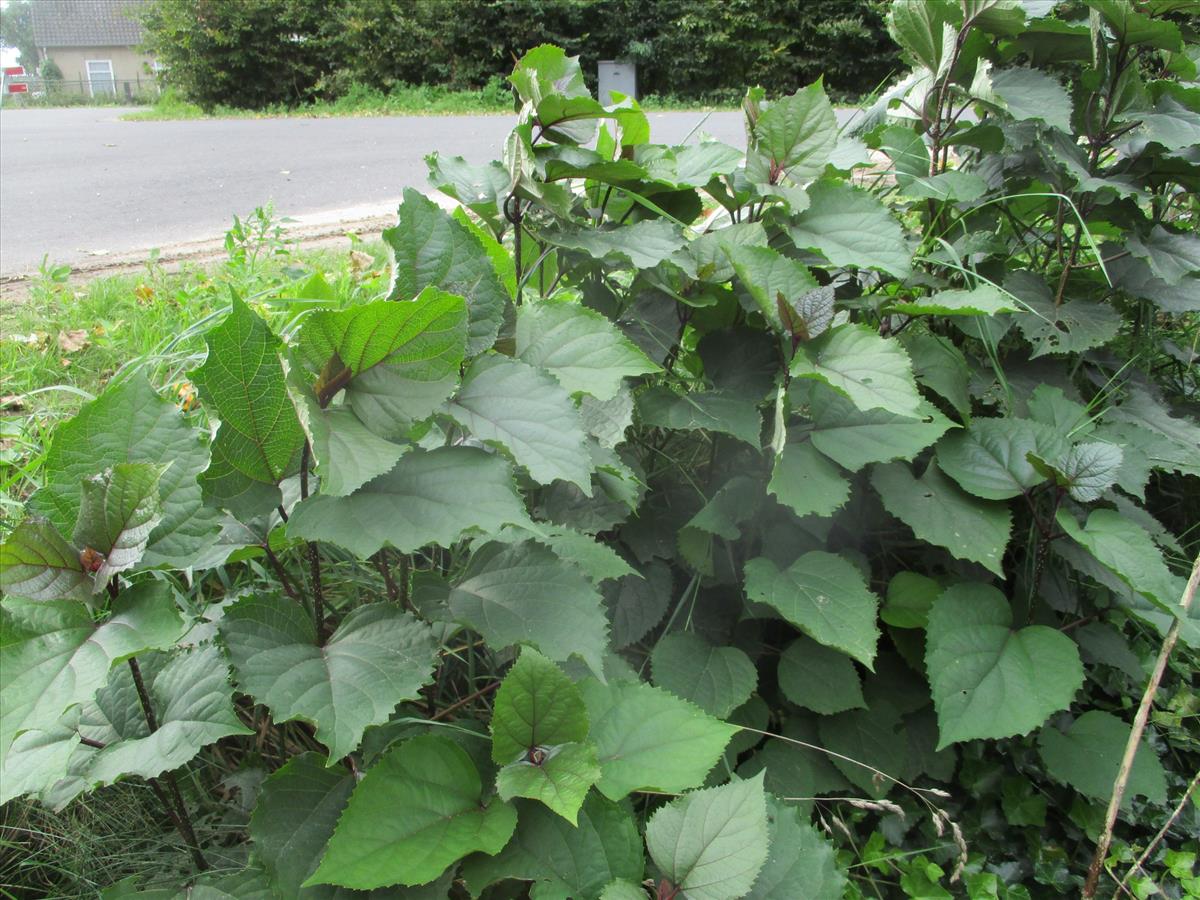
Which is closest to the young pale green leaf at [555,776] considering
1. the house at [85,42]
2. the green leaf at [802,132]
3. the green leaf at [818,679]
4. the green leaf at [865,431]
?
the green leaf at [818,679]

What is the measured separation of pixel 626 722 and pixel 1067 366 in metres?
1.35

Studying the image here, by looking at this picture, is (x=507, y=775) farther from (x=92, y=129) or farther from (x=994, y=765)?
(x=92, y=129)

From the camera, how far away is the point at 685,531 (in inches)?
59.9

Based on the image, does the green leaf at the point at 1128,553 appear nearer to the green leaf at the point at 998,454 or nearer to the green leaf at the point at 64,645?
the green leaf at the point at 998,454

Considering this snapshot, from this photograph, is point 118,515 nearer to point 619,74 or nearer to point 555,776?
point 555,776

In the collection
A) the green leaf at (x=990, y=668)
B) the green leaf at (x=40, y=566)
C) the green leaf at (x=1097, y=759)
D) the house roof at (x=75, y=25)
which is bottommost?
the green leaf at (x=1097, y=759)

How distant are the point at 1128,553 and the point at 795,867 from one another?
2.40 feet

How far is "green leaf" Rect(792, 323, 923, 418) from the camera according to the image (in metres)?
1.24

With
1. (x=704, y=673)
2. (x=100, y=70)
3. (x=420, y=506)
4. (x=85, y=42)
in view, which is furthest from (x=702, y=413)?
(x=85, y=42)

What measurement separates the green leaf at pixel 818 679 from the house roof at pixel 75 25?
58213 mm

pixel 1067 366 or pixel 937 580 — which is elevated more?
pixel 1067 366

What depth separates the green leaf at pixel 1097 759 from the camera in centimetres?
146

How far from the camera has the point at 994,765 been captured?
160 cm

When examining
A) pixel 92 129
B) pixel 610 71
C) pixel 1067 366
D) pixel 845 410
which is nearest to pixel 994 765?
pixel 845 410
